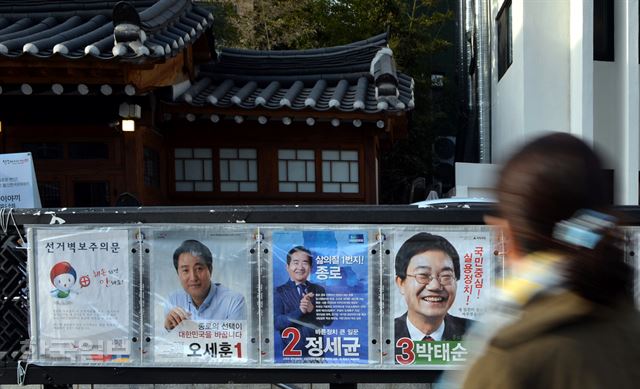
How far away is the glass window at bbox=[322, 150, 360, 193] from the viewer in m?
9.08

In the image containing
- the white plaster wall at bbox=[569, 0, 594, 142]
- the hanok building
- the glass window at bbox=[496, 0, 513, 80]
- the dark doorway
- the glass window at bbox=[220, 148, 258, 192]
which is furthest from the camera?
the glass window at bbox=[496, 0, 513, 80]

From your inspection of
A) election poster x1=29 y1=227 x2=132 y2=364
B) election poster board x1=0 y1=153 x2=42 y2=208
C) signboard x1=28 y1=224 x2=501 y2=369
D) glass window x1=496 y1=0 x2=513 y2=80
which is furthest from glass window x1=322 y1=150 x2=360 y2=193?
glass window x1=496 y1=0 x2=513 y2=80

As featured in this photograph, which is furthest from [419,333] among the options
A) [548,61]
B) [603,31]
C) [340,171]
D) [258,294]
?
[603,31]

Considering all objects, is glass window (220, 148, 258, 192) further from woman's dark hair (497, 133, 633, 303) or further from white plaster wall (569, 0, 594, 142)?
woman's dark hair (497, 133, 633, 303)

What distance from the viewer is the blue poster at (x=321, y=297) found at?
14.1 feet

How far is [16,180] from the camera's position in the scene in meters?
5.50

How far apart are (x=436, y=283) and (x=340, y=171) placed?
16.3 ft

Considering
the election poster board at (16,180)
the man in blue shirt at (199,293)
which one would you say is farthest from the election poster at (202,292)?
the election poster board at (16,180)

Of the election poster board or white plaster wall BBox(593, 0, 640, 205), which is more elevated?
white plaster wall BBox(593, 0, 640, 205)

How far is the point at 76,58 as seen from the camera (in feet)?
20.9

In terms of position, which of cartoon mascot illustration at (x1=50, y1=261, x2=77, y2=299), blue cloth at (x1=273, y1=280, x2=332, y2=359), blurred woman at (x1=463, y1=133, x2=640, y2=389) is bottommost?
blue cloth at (x1=273, y1=280, x2=332, y2=359)

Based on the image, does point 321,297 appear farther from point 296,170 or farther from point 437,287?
point 296,170

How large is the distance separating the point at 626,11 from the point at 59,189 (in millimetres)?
10358

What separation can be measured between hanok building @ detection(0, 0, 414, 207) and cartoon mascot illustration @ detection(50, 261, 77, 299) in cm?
265
